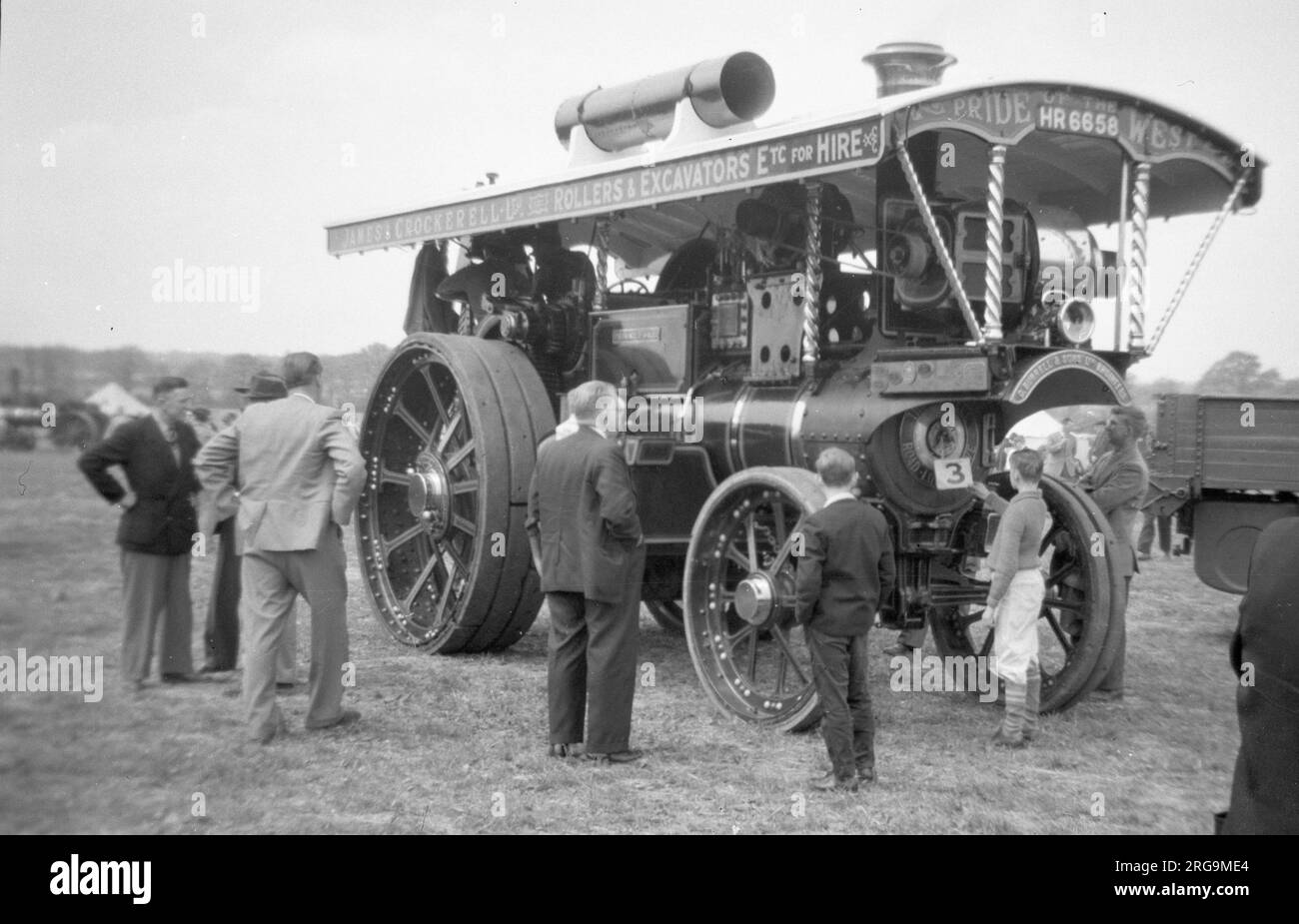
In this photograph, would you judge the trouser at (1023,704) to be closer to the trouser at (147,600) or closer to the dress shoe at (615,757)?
the dress shoe at (615,757)

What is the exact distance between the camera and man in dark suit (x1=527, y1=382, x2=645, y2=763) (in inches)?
228

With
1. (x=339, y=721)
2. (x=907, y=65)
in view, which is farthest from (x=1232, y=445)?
(x=339, y=721)

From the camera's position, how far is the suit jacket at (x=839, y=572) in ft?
17.5

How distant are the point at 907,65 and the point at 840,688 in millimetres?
2894

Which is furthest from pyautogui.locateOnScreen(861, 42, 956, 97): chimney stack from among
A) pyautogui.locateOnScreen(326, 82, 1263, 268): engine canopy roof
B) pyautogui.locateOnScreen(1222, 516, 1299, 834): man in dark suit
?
pyautogui.locateOnScreen(1222, 516, 1299, 834): man in dark suit

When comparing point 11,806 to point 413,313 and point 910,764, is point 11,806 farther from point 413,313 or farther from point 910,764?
point 413,313

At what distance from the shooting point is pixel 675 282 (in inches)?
323

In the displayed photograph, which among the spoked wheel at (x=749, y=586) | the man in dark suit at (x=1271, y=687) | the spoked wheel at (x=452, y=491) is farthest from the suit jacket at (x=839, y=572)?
the spoked wheel at (x=452, y=491)

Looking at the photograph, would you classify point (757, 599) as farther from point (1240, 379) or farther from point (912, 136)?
point (1240, 379)

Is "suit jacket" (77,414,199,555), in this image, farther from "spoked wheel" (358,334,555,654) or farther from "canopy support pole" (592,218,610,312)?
"canopy support pole" (592,218,610,312)

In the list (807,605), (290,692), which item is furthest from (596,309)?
(807,605)

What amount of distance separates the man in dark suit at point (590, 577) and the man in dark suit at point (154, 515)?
202 cm

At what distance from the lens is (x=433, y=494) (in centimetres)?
815

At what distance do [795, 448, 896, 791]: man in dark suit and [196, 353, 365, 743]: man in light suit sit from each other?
2.04m
